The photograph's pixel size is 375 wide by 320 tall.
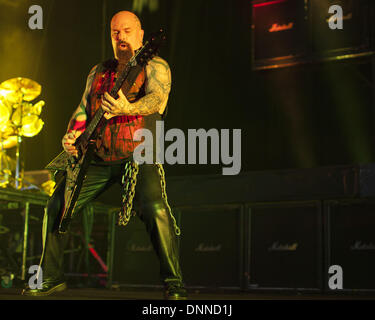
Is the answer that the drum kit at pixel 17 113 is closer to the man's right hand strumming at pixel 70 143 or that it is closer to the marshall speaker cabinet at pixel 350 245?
the man's right hand strumming at pixel 70 143

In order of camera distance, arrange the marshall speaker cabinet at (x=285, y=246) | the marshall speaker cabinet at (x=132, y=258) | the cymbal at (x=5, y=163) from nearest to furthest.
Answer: the marshall speaker cabinet at (x=285, y=246)
the marshall speaker cabinet at (x=132, y=258)
the cymbal at (x=5, y=163)

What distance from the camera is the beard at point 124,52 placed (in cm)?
346

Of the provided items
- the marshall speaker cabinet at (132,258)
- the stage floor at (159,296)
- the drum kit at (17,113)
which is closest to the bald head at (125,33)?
the stage floor at (159,296)

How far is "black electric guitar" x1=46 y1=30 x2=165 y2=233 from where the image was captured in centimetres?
319

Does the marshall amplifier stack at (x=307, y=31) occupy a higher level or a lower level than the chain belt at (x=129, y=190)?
higher

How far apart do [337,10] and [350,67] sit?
51 centimetres

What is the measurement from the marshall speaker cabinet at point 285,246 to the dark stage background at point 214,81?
3.56ft

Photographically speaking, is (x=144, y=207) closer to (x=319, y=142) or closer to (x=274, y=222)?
(x=274, y=222)

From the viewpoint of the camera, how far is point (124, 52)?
349cm

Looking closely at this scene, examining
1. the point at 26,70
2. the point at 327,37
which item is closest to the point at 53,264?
the point at 327,37

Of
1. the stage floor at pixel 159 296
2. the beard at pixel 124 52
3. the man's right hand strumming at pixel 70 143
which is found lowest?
the stage floor at pixel 159 296

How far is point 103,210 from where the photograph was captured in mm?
6324

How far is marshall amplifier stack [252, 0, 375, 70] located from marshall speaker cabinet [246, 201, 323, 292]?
149 cm
